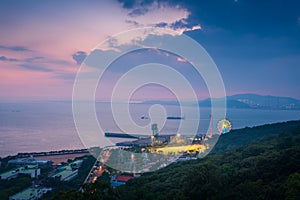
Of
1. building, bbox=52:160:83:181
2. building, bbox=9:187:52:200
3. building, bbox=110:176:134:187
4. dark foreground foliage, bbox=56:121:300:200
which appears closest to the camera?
dark foreground foliage, bbox=56:121:300:200

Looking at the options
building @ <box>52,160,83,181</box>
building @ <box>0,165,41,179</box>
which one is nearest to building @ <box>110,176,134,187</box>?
building @ <box>52,160,83,181</box>

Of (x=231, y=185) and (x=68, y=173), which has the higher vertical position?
(x=231, y=185)

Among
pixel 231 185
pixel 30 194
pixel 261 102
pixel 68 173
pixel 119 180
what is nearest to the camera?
pixel 231 185

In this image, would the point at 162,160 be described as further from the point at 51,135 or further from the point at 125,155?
the point at 51,135

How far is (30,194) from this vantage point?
5273 millimetres

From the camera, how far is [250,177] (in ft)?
12.6

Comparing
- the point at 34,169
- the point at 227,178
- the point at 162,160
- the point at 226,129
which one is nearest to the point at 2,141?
the point at 34,169

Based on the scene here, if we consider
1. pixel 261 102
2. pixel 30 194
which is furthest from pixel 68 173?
pixel 261 102

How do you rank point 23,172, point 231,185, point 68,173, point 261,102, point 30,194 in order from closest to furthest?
1. point 231,185
2. point 30,194
3. point 23,172
4. point 68,173
5. point 261,102

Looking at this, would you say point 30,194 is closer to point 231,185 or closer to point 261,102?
point 231,185

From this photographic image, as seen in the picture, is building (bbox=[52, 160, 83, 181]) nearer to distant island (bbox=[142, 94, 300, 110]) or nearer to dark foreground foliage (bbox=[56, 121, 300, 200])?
dark foreground foliage (bbox=[56, 121, 300, 200])

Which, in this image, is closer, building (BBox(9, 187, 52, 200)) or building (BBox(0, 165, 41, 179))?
building (BBox(9, 187, 52, 200))

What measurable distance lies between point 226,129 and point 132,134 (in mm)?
7017

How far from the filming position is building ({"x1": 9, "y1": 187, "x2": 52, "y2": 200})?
200 inches
